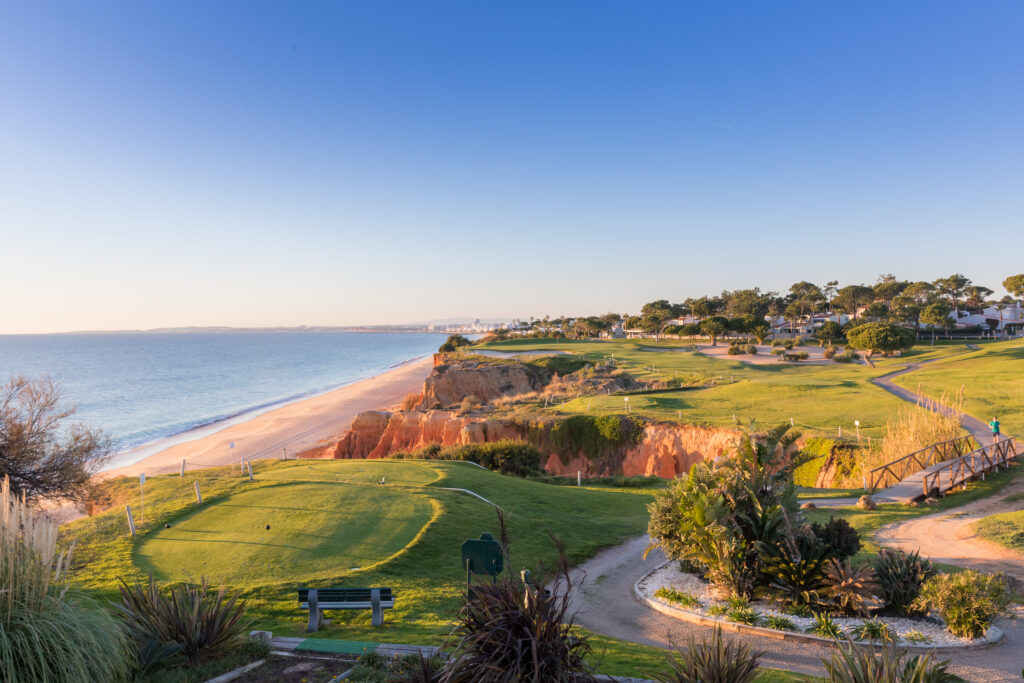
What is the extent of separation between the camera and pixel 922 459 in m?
22.1

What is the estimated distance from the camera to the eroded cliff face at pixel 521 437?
98.3ft

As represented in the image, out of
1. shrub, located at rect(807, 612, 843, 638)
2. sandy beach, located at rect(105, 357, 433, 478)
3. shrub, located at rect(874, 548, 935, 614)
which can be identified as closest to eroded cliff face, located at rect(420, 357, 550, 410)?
sandy beach, located at rect(105, 357, 433, 478)

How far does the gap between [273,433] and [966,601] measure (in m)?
54.7

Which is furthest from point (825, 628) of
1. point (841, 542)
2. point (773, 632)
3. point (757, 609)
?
point (841, 542)

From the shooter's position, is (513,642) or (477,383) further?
(477,383)

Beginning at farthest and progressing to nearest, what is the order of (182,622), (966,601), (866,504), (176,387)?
1. (176,387)
2. (866,504)
3. (966,601)
4. (182,622)

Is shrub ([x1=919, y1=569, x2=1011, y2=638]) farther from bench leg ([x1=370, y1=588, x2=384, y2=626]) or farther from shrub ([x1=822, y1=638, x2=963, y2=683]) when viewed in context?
bench leg ([x1=370, y1=588, x2=384, y2=626])

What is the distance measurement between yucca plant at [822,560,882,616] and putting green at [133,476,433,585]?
904 centimetres

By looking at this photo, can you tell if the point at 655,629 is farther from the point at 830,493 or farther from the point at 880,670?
the point at 830,493

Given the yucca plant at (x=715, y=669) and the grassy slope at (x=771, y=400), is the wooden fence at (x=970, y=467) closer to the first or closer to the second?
the grassy slope at (x=771, y=400)

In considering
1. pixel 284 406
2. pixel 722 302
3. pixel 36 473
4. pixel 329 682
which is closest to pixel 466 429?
pixel 36 473

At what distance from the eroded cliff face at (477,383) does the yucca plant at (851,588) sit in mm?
50120

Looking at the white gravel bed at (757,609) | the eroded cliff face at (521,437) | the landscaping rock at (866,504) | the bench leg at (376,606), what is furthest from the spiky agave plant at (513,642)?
the eroded cliff face at (521,437)

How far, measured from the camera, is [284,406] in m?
73.3
